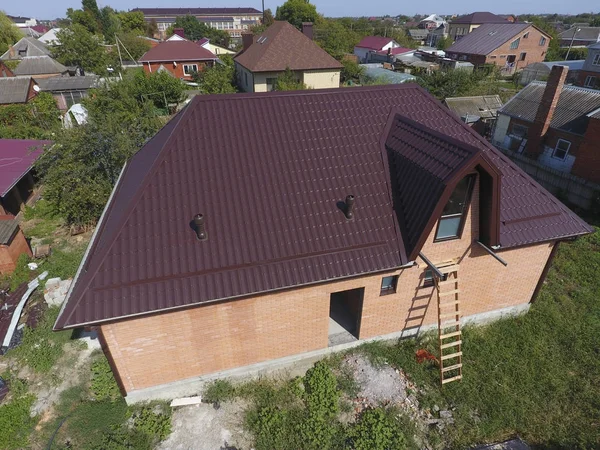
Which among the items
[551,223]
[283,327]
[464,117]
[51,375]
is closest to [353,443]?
[283,327]

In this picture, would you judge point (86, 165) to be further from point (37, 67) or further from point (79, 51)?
point (79, 51)

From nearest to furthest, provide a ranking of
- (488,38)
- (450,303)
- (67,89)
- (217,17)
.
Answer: (450,303)
(67,89)
(488,38)
(217,17)

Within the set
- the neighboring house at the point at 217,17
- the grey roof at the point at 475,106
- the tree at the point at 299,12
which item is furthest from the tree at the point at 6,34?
the grey roof at the point at 475,106

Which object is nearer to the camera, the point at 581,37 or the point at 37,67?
the point at 37,67

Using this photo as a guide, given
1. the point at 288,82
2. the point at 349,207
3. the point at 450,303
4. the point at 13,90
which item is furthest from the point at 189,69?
the point at 450,303

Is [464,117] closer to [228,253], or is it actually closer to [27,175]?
[228,253]

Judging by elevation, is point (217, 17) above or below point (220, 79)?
above

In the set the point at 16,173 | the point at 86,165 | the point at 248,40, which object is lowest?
the point at 16,173

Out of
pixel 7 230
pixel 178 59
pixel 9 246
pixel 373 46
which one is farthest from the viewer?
pixel 373 46
